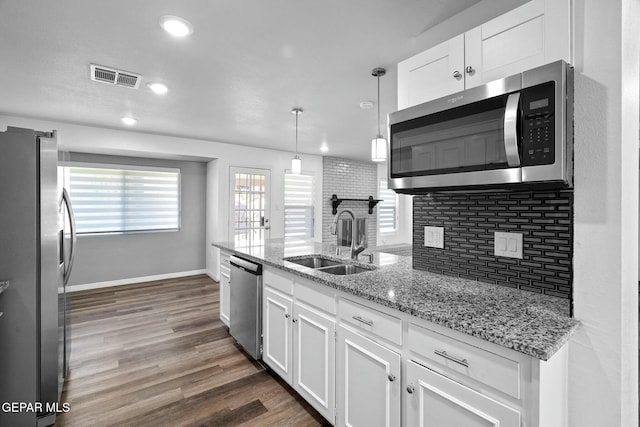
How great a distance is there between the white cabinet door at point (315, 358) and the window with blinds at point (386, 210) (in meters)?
6.12

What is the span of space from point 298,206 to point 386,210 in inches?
105

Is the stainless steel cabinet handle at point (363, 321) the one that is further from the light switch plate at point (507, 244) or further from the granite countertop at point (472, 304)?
the light switch plate at point (507, 244)

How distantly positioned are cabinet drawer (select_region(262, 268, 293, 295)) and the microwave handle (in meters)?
1.44

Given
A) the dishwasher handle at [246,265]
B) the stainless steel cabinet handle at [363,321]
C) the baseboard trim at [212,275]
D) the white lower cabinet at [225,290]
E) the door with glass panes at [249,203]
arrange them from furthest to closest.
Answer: the door with glass panes at [249,203] < the baseboard trim at [212,275] < the white lower cabinet at [225,290] < the dishwasher handle at [246,265] < the stainless steel cabinet handle at [363,321]

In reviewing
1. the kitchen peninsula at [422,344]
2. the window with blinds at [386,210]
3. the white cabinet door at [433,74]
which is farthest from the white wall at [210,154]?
the white cabinet door at [433,74]

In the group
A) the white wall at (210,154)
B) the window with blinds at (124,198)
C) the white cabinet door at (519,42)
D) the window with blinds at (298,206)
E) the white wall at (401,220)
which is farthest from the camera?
the white wall at (401,220)

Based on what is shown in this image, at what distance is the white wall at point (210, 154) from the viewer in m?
4.20

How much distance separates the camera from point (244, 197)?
5723 millimetres

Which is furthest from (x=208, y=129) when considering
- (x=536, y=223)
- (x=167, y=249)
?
(x=536, y=223)

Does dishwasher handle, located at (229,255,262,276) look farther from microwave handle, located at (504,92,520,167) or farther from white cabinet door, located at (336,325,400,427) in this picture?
microwave handle, located at (504,92,520,167)

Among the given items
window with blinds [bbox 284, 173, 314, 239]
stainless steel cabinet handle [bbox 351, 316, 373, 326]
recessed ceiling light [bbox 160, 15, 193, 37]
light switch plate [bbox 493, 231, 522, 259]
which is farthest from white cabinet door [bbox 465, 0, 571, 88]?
window with blinds [bbox 284, 173, 314, 239]

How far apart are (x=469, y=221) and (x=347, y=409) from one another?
1.20 m

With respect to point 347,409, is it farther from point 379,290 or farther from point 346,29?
point 346,29

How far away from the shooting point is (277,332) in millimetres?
2258
